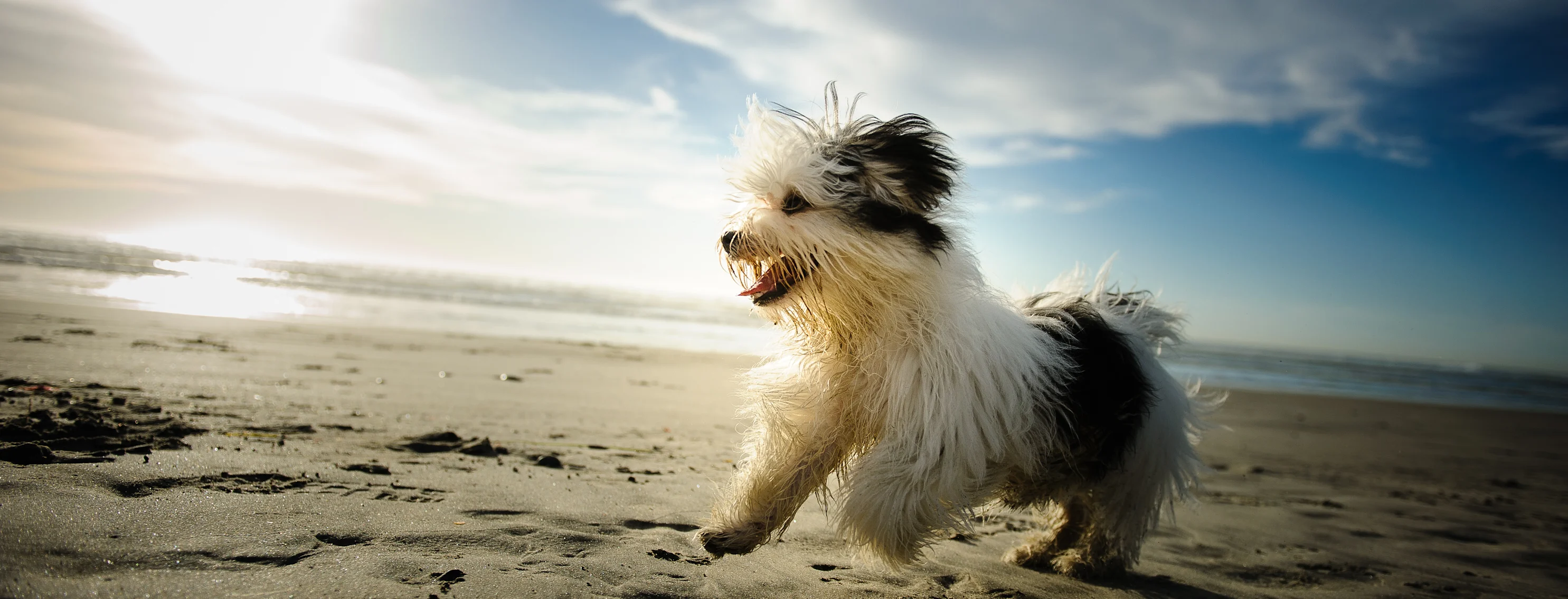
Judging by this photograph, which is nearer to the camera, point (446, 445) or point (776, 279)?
point (776, 279)

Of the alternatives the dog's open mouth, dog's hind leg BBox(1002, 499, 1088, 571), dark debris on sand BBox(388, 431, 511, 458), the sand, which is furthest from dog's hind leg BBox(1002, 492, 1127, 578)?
dark debris on sand BBox(388, 431, 511, 458)

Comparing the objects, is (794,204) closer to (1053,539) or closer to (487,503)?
(487,503)

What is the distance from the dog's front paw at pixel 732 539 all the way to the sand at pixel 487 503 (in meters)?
0.10

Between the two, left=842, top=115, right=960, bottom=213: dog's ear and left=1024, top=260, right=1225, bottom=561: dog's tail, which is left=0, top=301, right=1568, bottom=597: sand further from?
left=842, top=115, right=960, bottom=213: dog's ear

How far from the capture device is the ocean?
14.9 metres

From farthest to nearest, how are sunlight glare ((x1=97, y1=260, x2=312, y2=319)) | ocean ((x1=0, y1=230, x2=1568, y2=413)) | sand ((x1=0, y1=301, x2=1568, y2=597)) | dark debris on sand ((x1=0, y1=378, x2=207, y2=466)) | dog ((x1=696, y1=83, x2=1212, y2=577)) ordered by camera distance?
ocean ((x1=0, y1=230, x2=1568, y2=413)), sunlight glare ((x1=97, y1=260, x2=312, y2=319)), dark debris on sand ((x1=0, y1=378, x2=207, y2=466)), dog ((x1=696, y1=83, x2=1212, y2=577)), sand ((x1=0, y1=301, x2=1568, y2=597))

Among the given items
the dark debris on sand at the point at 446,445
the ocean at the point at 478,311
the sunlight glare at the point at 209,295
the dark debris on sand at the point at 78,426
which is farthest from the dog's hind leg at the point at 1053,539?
the sunlight glare at the point at 209,295

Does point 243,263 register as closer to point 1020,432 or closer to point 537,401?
point 537,401

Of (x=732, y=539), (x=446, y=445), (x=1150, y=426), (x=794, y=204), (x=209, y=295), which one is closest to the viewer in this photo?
(x=732, y=539)

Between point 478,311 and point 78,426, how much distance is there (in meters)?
17.3

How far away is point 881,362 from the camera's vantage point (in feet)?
9.93

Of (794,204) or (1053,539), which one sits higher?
(794,204)

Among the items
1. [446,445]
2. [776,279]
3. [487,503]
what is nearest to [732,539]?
[776,279]

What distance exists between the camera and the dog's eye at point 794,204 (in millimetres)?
2963
